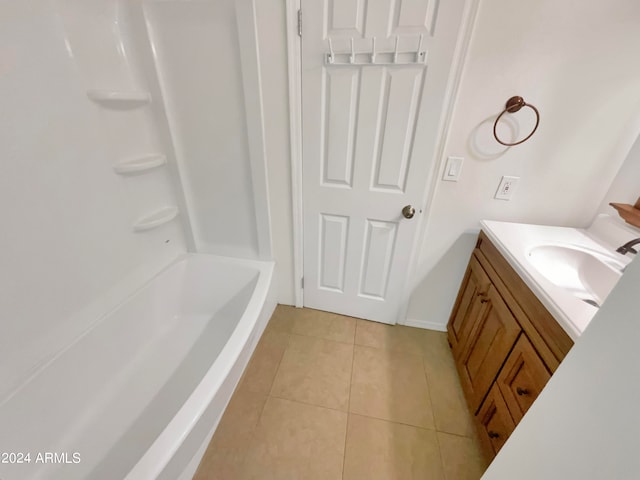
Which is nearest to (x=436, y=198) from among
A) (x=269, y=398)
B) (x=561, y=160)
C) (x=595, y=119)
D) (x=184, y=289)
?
(x=561, y=160)

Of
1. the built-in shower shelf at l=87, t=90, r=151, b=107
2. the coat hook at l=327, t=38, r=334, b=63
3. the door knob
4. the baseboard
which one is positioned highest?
the coat hook at l=327, t=38, r=334, b=63

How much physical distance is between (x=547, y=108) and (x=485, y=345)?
3.68 feet

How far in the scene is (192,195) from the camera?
1.63 metres

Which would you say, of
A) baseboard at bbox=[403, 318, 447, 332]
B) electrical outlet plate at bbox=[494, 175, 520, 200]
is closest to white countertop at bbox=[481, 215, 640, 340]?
electrical outlet plate at bbox=[494, 175, 520, 200]

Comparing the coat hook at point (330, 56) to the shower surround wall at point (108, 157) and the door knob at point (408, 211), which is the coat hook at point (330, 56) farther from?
the door knob at point (408, 211)

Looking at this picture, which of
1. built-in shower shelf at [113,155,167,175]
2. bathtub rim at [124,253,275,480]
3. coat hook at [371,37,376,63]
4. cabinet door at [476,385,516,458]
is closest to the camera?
bathtub rim at [124,253,275,480]

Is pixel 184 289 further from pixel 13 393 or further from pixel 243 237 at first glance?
pixel 13 393

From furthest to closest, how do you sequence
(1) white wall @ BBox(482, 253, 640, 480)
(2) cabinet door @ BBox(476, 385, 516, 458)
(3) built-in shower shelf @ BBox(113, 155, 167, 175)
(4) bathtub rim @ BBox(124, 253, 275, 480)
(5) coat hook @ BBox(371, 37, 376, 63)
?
(3) built-in shower shelf @ BBox(113, 155, 167, 175) < (5) coat hook @ BBox(371, 37, 376, 63) < (2) cabinet door @ BBox(476, 385, 516, 458) < (4) bathtub rim @ BBox(124, 253, 275, 480) < (1) white wall @ BBox(482, 253, 640, 480)

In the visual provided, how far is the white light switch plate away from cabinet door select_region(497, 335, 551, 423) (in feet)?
2.62

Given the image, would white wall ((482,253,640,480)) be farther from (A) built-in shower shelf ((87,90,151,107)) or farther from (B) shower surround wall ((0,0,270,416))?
(A) built-in shower shelf ((87,90,151,107))

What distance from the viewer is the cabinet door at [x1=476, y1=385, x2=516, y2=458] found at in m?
1.00

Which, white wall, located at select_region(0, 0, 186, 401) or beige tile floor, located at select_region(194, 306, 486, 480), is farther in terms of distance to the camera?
beige tile floor, located at select_region(194, 306, 486, 480)

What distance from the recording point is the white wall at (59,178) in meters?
0.90

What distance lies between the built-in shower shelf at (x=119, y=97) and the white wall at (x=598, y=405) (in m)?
1.79
